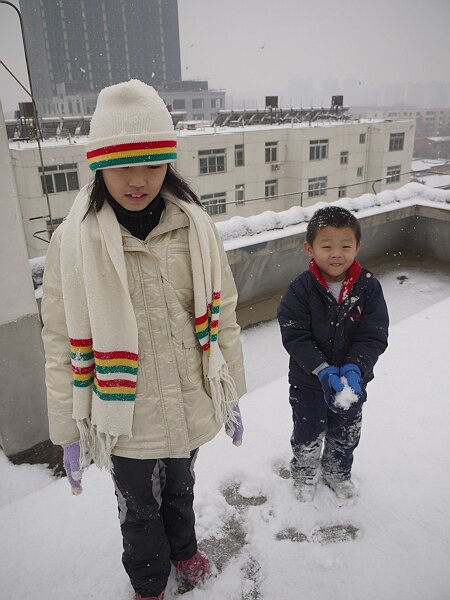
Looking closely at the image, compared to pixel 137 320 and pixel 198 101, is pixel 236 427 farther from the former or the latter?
pixel 198 101

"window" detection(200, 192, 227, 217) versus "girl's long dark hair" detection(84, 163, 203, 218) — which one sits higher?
"girl's long dark hair" detection(84, 163, 203, 218)

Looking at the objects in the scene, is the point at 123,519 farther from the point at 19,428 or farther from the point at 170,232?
the point at 19,428

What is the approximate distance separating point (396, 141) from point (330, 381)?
27608 millimetres

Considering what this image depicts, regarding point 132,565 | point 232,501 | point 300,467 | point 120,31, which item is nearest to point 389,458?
point 300,467

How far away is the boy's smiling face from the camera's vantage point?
183cm

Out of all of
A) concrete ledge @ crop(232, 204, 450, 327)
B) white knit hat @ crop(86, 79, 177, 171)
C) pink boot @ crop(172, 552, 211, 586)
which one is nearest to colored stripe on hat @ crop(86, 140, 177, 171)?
white knit hat @ crop(86, 79, 177, 171)

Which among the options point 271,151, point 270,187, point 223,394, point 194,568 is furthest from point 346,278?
point 270,187

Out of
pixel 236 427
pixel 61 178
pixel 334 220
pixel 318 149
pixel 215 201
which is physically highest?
pixel 334 220

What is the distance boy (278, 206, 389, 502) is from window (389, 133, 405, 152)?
2669cm

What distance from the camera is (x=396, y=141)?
25406mm

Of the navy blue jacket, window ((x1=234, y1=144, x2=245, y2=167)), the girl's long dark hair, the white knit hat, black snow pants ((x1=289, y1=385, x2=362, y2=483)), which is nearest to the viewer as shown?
the white knit hat

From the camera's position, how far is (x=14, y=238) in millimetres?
2848

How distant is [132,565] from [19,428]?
6.83ft

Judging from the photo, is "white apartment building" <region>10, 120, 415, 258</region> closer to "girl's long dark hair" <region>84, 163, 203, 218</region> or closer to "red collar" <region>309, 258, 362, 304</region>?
"red collar" <region>309, 258, 362, 304</region>
